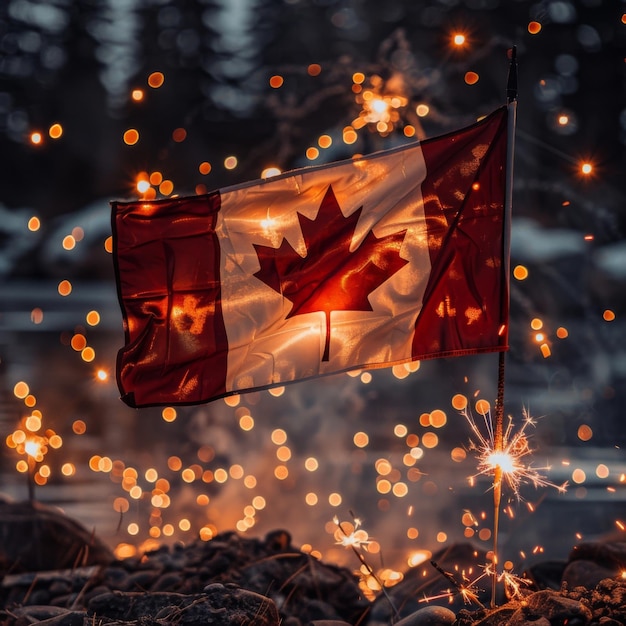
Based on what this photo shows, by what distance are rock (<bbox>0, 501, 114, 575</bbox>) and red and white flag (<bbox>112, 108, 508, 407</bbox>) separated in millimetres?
2143

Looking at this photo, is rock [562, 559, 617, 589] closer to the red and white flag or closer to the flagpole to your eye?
the flagpole

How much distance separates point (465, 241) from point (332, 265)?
63 centimetres

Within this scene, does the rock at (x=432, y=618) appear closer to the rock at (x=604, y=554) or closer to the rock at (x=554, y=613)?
the rock at (x=554, y=613)

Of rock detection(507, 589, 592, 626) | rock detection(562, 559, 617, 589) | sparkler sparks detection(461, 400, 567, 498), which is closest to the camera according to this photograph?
rock detection(507, 589, 592, 626)

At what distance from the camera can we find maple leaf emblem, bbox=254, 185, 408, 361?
4.12 metres

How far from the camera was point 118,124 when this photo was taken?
7.63m

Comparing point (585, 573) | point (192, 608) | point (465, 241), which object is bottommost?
point (585, 573)

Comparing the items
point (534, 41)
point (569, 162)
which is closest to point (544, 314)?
point (569, 162)

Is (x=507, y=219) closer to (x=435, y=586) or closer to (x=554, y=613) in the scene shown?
(x=554, y=613)

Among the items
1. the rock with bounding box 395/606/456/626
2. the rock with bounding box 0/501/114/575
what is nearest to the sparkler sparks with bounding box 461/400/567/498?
the rock with bounding box 395/606/456/626

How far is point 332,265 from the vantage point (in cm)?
418

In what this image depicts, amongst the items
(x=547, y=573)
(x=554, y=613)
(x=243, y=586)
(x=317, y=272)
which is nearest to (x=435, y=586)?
(x=547, y=573)

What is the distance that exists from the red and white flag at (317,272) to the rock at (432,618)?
3.91 ft

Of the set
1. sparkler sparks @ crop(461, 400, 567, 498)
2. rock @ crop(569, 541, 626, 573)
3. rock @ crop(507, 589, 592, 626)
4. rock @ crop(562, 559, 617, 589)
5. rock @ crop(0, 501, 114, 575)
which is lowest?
rock @ crop(0, 501, 114, 575)
